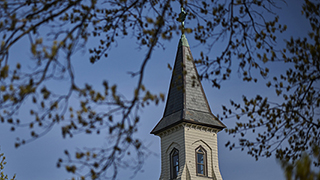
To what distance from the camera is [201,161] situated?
2881 centimetres

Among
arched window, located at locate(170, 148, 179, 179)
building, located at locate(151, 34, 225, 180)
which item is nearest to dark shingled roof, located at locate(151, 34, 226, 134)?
building, located at locate(151, 34, 225, 180)

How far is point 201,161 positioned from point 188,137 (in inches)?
62.0

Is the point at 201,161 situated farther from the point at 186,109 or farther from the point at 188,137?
the point at 186,109

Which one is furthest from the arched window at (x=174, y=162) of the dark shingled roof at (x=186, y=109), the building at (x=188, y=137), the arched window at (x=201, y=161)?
the dark shingled roof at (x=186, y=109)

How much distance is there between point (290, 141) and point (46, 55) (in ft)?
19.5

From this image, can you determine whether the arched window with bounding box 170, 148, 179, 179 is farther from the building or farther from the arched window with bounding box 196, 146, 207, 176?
the arched window with bounding box 196, 146, 207, 176

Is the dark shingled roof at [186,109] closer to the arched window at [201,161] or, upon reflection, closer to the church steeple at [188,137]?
the church steeple at [188,137]

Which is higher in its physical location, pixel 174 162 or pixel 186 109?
pixel 186 109

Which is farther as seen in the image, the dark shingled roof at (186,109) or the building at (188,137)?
the dark shingled roof at (186,109)

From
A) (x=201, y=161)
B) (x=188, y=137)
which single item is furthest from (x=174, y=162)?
(x=188, y=137)

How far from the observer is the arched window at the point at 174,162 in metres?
28.7

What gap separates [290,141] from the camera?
35.1 ft

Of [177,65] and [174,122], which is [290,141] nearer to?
[174,122]

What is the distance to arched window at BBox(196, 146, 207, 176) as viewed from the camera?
2835 centimetres
